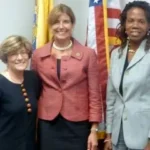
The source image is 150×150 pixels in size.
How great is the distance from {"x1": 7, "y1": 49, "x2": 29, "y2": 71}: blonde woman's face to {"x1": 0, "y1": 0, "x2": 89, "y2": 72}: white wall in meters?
0.54

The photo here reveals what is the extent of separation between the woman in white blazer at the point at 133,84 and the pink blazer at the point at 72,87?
0.12 metres

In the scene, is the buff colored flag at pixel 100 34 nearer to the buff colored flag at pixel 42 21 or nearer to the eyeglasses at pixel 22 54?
the buff colored flag at pixel 42 21

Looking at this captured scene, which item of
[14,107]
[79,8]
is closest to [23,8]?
[79,8]

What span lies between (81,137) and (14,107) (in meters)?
0.42

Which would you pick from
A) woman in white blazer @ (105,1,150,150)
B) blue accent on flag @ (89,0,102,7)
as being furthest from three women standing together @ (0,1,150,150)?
blue accent on flag @ (89,0,102,7)

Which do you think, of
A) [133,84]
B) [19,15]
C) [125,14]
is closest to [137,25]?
[125,14]

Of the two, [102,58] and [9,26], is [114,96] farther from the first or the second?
[9,26]

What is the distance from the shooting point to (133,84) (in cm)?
161

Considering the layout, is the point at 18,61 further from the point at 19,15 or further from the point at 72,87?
the point at 19,15

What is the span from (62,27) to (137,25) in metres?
0.40

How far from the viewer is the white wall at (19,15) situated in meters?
2.21

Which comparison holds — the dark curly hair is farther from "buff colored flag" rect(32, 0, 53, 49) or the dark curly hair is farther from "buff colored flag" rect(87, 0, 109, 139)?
"buff colored flag" rect(32, 0, 53, 49)

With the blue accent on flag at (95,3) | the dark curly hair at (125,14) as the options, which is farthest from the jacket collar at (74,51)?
the blue accent on flag at (95,3)

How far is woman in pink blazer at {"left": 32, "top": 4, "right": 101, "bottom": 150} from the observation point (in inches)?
70.0
